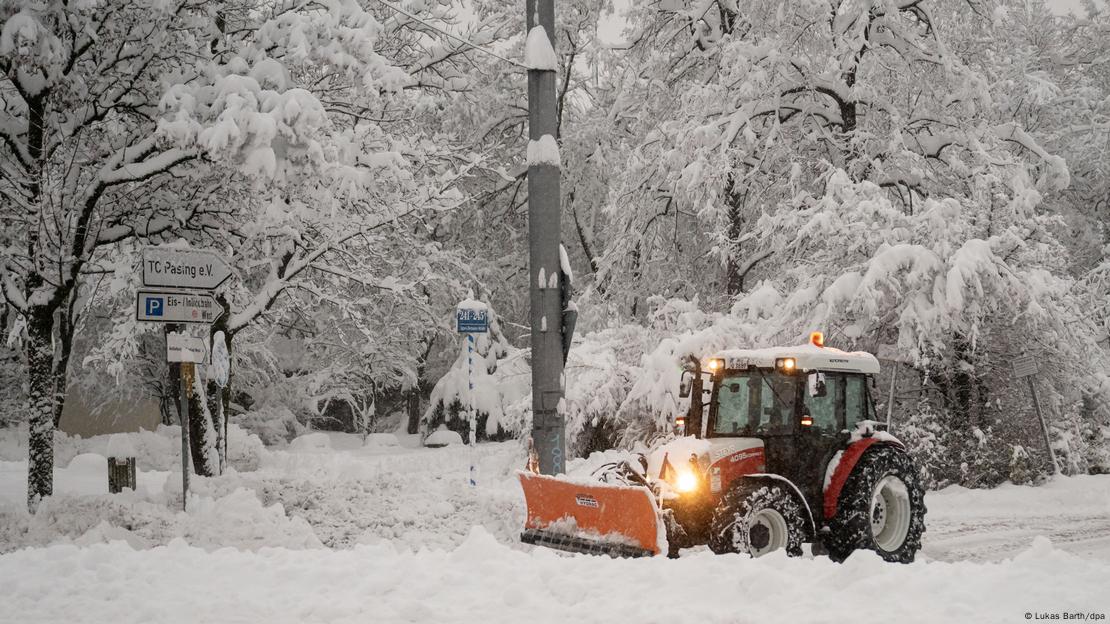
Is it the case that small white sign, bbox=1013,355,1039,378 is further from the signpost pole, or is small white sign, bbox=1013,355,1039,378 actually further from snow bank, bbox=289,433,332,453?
snow bank, bbox=289,433,332,453

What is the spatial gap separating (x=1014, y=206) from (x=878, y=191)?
226 centimetres

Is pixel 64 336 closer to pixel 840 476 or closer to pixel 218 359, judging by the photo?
pixel 218 359

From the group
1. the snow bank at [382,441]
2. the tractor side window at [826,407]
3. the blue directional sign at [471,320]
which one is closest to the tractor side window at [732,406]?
the tractor side window at [826,407]

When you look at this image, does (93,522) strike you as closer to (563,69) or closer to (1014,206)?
(1014,206)

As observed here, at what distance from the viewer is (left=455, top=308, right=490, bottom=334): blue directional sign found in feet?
46.0

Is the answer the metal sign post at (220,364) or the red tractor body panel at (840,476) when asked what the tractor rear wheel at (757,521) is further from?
the metal sign post at (220,364)

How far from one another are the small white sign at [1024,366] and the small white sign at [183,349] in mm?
12177

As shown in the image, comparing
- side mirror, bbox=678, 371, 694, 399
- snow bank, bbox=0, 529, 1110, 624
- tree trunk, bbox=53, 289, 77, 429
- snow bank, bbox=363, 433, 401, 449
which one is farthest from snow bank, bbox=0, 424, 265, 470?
side mirror, bbox=678, 371, 694, 399

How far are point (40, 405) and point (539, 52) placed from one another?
25.6 ft

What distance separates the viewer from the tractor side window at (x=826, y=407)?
9.60m

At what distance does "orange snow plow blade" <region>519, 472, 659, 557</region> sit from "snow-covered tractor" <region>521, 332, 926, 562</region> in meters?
0.01

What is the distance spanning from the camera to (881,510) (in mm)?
9992

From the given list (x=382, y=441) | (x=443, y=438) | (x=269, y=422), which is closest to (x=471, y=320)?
(x=443, y=438)

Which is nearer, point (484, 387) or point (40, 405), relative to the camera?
point (40, 405)
